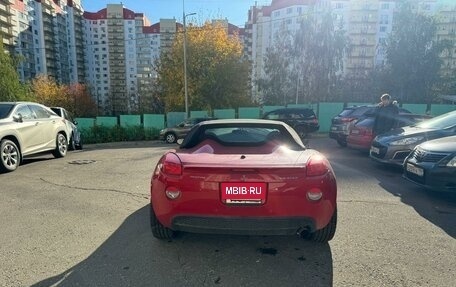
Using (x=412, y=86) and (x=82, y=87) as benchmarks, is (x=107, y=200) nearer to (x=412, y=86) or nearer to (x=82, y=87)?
(x=412, y=86)

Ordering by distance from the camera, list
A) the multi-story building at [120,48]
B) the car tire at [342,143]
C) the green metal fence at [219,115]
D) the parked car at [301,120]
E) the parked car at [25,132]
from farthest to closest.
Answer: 1. the multi-story building at [120,48]
2. the green metal fence at [219,115]
3. the parked car at [301,120]
4. the car tire at [342,143]
5. the parked car at [25,132]

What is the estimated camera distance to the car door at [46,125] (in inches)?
294

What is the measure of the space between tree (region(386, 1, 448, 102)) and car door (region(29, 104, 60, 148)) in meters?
39.4

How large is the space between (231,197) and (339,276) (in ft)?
3.78

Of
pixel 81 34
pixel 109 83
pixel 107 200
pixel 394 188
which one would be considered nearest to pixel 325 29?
pixel 394 188

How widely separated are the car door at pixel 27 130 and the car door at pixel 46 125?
0.11 metres

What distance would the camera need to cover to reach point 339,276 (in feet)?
8.09

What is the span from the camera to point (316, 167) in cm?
265

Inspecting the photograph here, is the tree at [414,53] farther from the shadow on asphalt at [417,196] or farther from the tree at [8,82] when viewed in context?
the tree at [8,82]

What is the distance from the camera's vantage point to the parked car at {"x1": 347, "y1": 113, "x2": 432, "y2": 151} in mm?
8062

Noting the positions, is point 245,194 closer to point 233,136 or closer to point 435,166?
point 233,136

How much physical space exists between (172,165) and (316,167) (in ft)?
4.40

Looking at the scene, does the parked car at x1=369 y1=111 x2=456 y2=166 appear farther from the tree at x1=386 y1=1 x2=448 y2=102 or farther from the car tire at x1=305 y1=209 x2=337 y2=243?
the tree at x1=386 y1=1 x2=448 y2=102

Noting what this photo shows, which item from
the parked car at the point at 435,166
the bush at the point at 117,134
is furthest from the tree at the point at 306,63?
the parked car at the point at 435,166
